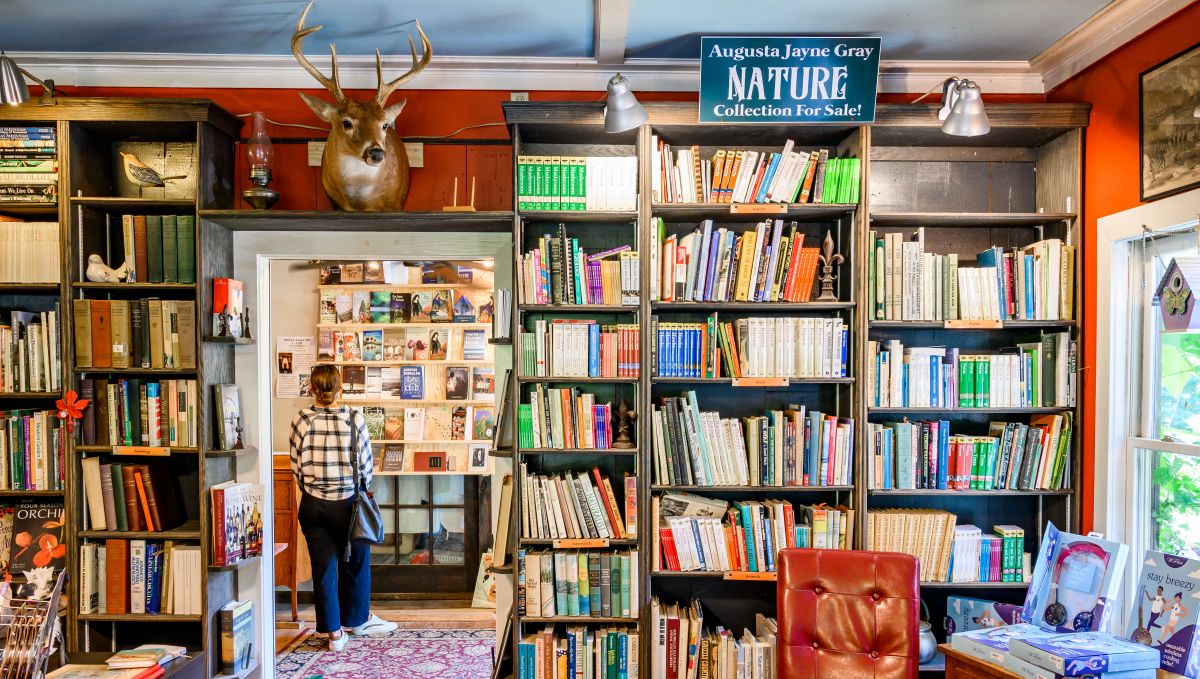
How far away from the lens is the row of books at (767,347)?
299 centimetres

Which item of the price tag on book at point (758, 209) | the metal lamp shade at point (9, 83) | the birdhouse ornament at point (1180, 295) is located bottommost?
the birdhouse ornament at point (1180, 295)

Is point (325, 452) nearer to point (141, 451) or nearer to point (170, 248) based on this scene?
point (141, 451)

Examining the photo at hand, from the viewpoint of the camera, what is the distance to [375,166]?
2.93m

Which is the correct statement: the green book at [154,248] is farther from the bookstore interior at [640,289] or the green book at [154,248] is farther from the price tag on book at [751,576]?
the price tag on book at [751,576]

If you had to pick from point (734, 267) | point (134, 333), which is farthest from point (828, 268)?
point (134, 333)

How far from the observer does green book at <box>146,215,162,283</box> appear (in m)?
3.02

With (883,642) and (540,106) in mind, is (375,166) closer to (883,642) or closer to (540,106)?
(540,106)

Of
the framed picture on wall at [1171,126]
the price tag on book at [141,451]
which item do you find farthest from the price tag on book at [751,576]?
the price tag on book at [141,451]

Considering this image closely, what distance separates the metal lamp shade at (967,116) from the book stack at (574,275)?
1.26 metres

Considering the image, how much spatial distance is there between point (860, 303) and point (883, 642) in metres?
1.26

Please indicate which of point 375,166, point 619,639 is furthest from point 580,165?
point 619,639

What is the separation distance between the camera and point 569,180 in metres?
2.97

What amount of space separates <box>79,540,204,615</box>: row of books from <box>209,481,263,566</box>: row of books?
0.10m

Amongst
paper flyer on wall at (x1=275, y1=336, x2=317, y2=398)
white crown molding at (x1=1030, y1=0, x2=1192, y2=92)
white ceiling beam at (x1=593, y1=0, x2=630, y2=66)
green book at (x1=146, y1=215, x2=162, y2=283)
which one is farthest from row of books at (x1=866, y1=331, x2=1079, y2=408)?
paper flyer on wall at (x1=275, y1=336, x2=317, y2=398)
